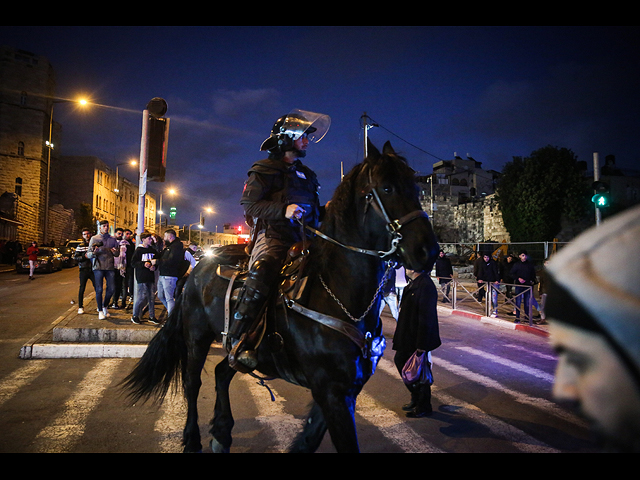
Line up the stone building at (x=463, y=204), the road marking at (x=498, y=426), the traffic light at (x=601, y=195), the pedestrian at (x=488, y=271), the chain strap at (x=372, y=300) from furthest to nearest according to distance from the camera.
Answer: the stone building at (x=463, y=204) → the pedestrian at (x=488, y=271) → the traffic light at (x=601, y=195) → the road marking at (x=498, y=426) → the chain strap at (x=372, y=300)

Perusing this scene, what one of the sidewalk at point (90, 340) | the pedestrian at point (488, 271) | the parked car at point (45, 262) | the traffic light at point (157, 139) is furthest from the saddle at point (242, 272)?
the parked car at point (45, 262)

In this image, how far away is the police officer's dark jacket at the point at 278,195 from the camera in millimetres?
3287

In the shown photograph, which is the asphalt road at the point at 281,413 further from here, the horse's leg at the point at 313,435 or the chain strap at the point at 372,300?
the chain strap at the point at 372,300

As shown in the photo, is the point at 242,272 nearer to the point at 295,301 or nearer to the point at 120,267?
the point at 295,301

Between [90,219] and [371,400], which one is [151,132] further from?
[90,219]

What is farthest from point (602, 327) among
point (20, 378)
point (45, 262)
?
point (45, 262)

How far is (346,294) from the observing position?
2850mm

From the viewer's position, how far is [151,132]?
911cm

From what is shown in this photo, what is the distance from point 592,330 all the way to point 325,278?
2.31 m

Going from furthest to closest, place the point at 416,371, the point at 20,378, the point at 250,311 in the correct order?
the point at 20,378, the point at 416,371, the point at 250,311

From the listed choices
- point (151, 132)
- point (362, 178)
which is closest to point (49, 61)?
point (151, 132)

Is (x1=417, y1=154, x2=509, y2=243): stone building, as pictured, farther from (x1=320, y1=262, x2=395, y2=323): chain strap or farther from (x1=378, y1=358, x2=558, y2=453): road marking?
(x1=320, y1=262, x2=395, y2=323): chain strap

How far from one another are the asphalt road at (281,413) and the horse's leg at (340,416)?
134 cm

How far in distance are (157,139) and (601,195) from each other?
1183cm
